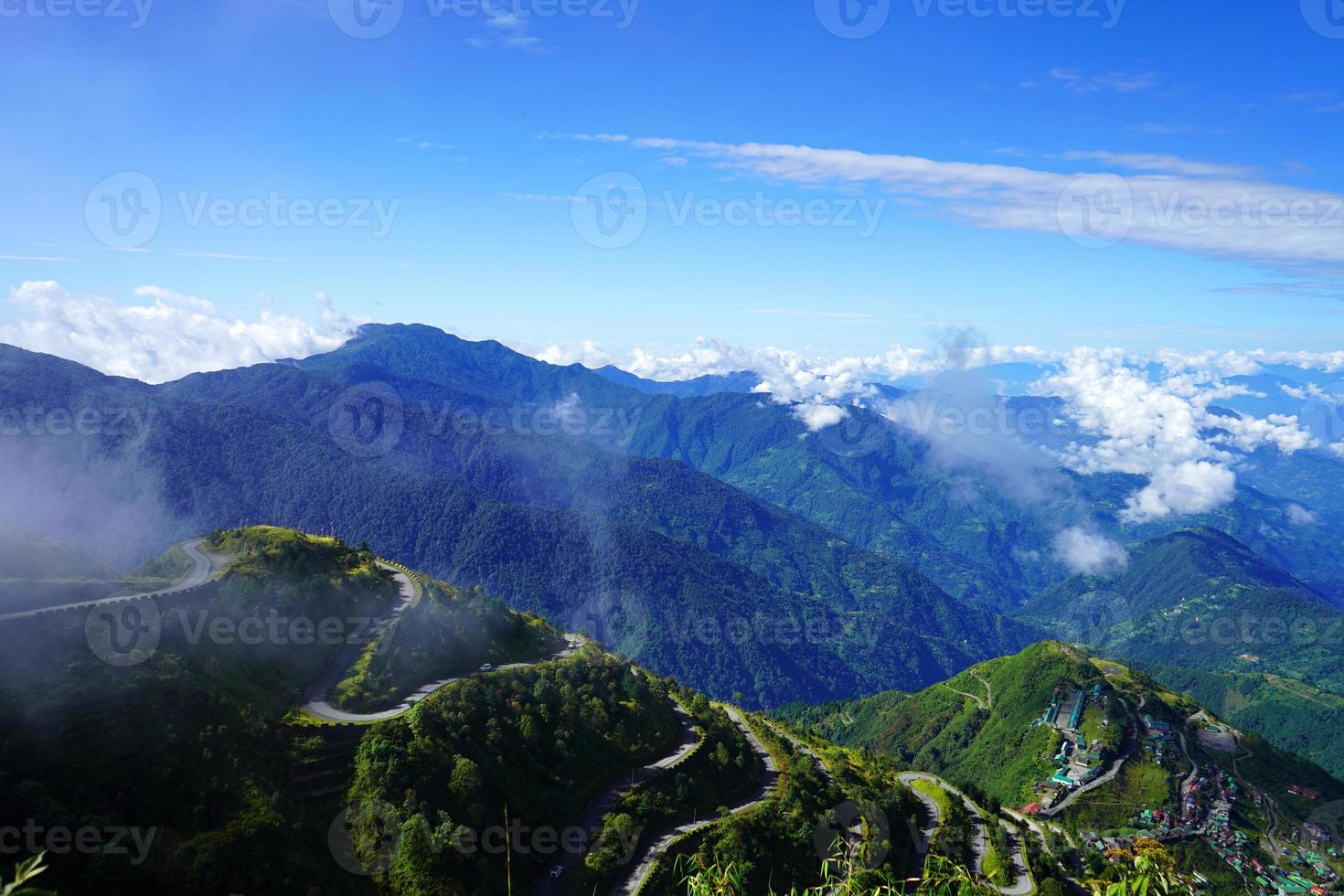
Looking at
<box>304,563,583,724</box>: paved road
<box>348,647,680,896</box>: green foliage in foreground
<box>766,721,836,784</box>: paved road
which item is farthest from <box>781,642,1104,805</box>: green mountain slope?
<box>304,563,583,724</box>: paved road

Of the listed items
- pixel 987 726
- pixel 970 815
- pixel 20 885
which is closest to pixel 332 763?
pixel 20 885

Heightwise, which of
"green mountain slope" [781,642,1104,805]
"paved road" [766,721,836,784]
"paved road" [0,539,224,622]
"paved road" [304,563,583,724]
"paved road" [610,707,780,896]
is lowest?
"green mountain slope" [781,642,1104,805]

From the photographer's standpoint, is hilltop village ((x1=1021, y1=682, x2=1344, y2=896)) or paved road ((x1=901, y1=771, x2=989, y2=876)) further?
hilltop village ((x1=1021, y1=682, x2=1344, y2=896))

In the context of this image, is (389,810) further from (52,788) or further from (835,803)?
(835,803)

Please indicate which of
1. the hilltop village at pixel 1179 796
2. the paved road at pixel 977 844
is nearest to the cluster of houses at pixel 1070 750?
the hilltop village at pixel 1179 796

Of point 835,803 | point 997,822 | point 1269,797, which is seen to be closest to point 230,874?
point 835,803

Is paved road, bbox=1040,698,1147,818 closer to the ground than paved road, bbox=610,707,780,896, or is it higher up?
closer to the ground

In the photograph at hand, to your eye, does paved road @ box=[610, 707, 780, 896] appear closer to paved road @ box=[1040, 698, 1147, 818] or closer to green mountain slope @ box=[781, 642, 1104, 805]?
paved road @ box=[1040, 698, 1147, 818]
